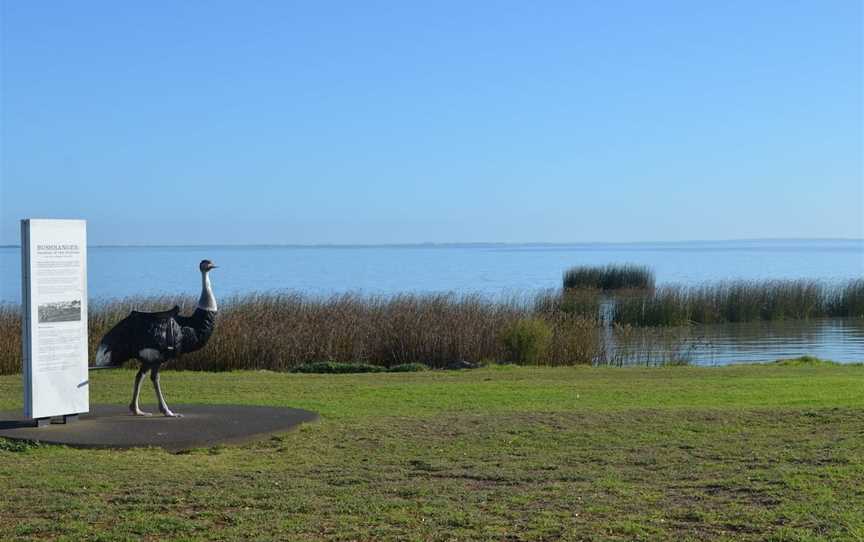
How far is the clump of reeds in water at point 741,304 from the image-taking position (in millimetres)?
33844

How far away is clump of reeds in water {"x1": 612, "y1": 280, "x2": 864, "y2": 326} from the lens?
111ft

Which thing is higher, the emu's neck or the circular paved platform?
the emu's neck

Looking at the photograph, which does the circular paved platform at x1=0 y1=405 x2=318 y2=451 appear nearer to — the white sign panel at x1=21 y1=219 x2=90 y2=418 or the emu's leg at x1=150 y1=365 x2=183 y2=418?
the emu's leg at x1=150 y1=365 x2=183 y2=418

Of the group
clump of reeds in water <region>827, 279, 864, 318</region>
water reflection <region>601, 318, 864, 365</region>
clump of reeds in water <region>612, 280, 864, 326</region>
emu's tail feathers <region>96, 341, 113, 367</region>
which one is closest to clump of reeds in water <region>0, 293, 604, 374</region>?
water reflection <region>601, 318, 864, 365</region>

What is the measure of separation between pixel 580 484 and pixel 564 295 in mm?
27303

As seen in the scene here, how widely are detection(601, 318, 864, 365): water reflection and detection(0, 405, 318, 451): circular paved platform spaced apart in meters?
13.3

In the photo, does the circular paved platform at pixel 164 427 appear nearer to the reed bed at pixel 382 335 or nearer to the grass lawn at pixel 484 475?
the grass lawn at pixel 484 475

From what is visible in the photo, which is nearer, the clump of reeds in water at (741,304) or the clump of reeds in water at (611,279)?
the clump of reeds in water at (741,304)

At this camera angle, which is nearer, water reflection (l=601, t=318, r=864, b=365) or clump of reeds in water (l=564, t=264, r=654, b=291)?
water reflection (l=601, t=318, r=864, b=365)

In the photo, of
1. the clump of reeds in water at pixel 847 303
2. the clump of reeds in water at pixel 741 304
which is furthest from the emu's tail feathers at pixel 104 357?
the clump of reeds in water at pixel 847 303

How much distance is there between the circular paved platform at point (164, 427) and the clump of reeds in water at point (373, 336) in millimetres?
9038

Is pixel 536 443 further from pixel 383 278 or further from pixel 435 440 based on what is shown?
pixel 383 278

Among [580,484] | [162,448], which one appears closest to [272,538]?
[580,484]

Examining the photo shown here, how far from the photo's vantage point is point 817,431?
1045 centimetres
